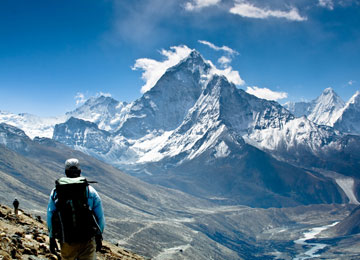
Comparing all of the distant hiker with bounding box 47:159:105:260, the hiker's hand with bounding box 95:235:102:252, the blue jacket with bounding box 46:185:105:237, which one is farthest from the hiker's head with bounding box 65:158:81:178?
the hiker's hand with bounding box 95:235:102:252

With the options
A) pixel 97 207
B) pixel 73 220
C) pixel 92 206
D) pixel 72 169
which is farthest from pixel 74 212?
pixel 72 169

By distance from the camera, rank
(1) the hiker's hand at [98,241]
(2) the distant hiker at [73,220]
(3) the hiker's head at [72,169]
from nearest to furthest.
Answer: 1. (2) the distant hiker at [73,220]
2. (1) the hiker's hand at [98,241]
3. (3) the hiker's head at [72,169]

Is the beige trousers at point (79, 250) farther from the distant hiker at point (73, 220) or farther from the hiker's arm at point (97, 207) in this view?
the hiker's arm at point (97, 207)

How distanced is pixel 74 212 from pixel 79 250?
5.33 feet

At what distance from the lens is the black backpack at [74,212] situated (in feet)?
53.8

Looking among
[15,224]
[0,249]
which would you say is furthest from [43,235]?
[0,249]

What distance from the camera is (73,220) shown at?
16.4 metres

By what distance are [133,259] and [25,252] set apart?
16.8 metres

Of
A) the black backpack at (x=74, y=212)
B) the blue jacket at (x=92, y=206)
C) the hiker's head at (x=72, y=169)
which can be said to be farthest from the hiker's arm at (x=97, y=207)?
the hiker's head at (x=72, y=169)

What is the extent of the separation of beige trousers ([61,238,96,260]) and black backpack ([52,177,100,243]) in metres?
0.23

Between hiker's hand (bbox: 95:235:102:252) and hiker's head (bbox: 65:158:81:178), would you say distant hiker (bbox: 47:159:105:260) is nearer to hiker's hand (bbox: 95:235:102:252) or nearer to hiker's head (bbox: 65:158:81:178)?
hiker's hand (bbox: 95:235:102:252)

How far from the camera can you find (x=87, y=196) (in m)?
16.6

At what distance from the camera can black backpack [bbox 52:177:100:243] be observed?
16391mm

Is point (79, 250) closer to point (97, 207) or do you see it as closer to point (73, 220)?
point (73, 220)
